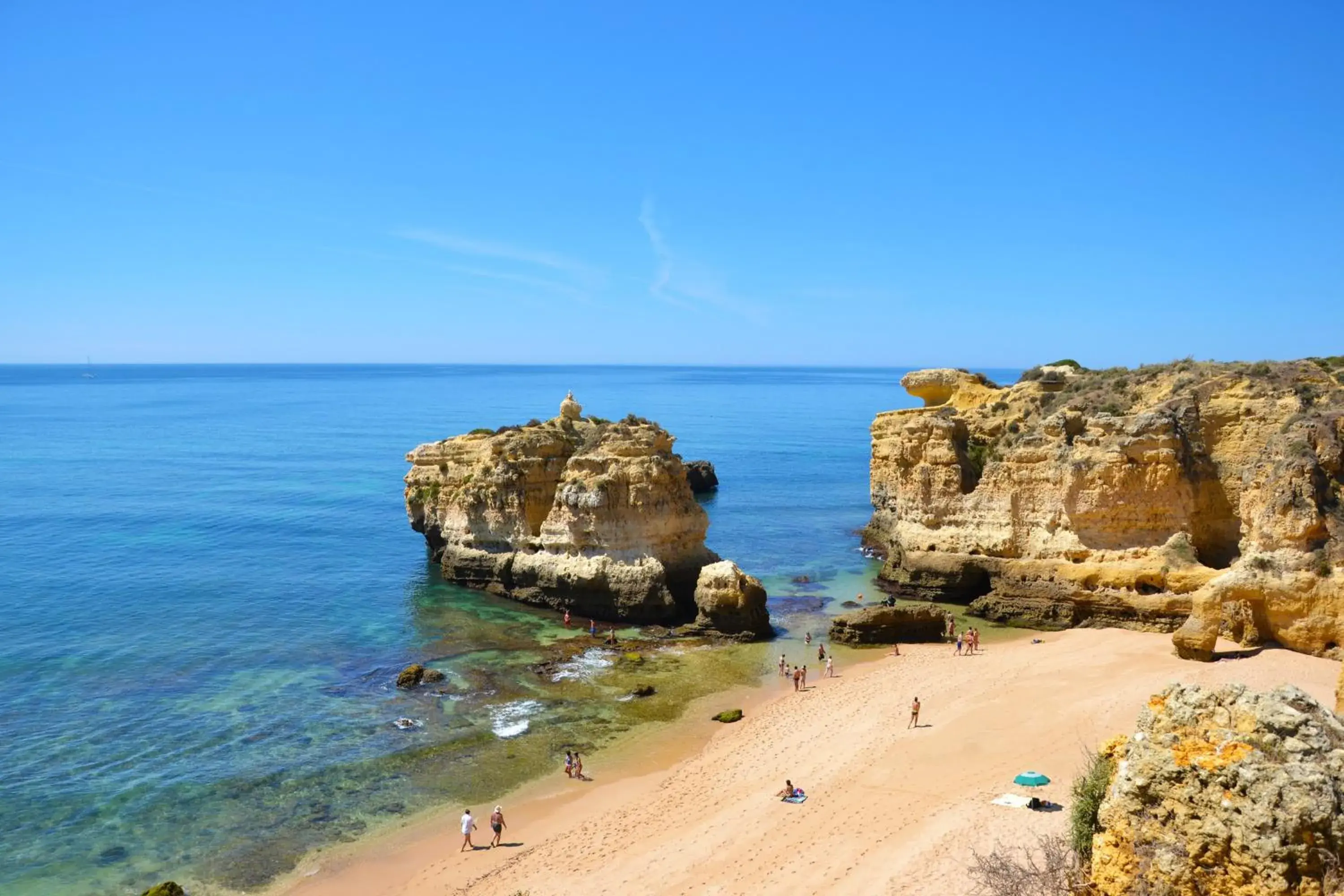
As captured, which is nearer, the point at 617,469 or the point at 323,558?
the point at 617,469

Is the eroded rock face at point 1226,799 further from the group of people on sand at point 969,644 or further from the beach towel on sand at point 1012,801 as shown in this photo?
A: the group of people on sand at point 969,644

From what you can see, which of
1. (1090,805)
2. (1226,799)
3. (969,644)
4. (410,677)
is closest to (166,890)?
(410,677)

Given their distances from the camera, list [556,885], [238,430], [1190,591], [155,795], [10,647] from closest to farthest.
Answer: [556,885], [155,795], [1190,591], [10,647], [238,430]

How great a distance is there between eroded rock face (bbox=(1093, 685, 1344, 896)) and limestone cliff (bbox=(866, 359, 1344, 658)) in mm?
16530

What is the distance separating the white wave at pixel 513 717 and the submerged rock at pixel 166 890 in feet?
26.1

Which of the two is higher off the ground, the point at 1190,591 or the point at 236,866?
the point at 1190,591

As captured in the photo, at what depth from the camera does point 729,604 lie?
98.4 ft

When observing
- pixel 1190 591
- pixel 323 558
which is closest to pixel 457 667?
pixel 323 558

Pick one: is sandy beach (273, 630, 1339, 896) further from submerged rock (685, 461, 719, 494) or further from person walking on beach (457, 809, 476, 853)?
submerged rock (685, 461, 719, 494)

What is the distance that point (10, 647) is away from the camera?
28641mm

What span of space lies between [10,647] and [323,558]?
565 inches

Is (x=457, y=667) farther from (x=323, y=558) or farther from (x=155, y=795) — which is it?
(x=323, y=558)

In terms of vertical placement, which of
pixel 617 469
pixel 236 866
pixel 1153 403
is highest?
pixel 1153 403

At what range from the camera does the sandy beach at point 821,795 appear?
49.5ft
